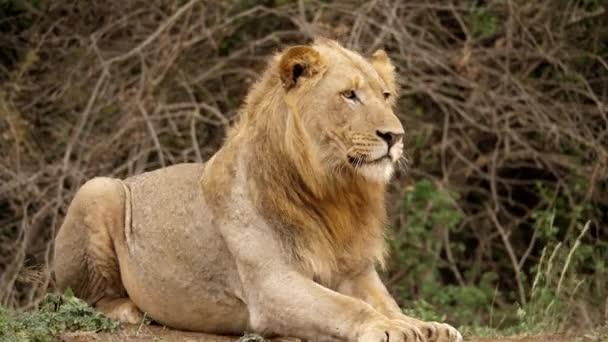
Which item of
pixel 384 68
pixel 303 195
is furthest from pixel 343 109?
pixel 384 68

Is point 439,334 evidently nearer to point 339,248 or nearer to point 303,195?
point 339,248

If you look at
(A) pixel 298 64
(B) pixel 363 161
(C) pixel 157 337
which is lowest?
(C) pixel 157 337

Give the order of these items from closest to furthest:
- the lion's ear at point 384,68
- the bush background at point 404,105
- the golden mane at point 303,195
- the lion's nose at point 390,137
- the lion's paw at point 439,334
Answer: the lion's paw at point 439,334
the lion's nose at point 390,137
the golden mane at point 303,195
the lion's ear at point 384,68
the bush background at point 404,105

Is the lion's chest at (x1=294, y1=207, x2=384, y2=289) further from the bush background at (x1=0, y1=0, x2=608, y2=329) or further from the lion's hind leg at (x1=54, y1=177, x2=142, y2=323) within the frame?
the bush background at (x1=0, y1=0, x2=608, y2=329)

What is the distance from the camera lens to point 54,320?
16.1 feet

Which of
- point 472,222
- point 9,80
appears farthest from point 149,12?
point 472,222

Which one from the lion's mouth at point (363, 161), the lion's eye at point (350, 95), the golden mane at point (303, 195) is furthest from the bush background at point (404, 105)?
the lion's mouth at point (363, 161)

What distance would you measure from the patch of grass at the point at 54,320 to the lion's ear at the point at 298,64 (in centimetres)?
120

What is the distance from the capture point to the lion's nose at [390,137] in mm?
4508

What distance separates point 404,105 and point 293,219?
177 inches

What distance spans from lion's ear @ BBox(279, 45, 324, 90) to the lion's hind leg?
3.82ft

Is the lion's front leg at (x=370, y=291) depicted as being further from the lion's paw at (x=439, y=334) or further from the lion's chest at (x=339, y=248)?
the lion's paw at (x=439, y=334)

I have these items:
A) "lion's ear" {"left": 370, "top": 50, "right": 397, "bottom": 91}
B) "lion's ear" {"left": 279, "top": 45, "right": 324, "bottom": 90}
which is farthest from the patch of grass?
"lion's ear" {"left": 370, "top": 50, "right": 397, "bottom": 91}

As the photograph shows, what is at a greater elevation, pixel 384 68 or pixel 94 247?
pixel 384 68
